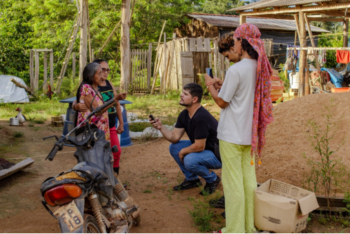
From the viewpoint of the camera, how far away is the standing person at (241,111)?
109 inches

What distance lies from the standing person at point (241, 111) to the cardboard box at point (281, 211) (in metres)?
0.14

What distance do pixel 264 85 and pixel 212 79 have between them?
17.1 inches

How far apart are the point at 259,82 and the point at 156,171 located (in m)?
2.89

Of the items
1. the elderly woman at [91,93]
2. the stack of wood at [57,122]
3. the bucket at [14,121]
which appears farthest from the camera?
the stack of wood at [57,122]

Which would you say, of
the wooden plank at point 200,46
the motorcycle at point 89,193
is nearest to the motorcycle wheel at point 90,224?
the motorcycle at point 89,193

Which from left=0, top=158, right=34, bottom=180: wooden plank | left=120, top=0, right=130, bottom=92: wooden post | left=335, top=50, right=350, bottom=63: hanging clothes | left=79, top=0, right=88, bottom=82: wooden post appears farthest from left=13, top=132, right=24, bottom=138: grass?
left=335, top=50, right=350, bottom=63: hanging clothes

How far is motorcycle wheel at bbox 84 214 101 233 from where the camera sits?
99.7 inches

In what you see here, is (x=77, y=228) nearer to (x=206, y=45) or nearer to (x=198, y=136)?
(x=198, y=136)

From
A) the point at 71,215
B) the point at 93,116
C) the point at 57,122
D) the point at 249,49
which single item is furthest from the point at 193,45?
the point at 71,215

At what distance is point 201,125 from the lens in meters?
3.81

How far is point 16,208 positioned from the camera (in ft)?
12.6

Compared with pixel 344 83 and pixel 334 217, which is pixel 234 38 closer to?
pixel 334 217

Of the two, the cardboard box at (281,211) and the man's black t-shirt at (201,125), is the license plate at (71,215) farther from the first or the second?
the man's black t-shirt at (201,125)

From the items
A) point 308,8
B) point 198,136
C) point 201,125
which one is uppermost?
point 308,8
